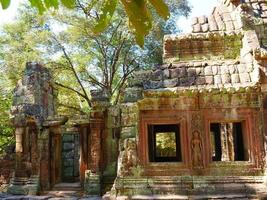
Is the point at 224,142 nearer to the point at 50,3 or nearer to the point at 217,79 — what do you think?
the point at 217,79

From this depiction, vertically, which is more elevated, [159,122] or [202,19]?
[202,19]

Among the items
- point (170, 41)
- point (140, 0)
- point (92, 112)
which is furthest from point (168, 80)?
point (140, 0)

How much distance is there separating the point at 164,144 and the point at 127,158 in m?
11.3

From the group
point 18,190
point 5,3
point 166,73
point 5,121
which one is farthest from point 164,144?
point 5,3

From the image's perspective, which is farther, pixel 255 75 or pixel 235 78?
pixel 235 78

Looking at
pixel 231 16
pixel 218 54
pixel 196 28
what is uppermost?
pixel 231 16

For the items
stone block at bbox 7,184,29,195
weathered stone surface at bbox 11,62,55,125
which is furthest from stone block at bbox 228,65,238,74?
stone block at bbox 7,184,29,195

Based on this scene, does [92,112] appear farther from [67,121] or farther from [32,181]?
[32,181]

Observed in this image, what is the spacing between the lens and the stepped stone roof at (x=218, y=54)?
988 centimetres

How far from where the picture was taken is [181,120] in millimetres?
9898

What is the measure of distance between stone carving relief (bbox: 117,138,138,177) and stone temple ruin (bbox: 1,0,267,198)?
0.02 m

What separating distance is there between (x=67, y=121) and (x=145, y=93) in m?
3.62

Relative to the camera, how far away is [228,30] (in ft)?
37.6

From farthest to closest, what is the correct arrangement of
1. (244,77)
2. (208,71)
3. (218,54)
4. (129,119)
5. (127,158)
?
1. (218,54)
2. (208,71)
3. (244,77)
4. (129,119)
5. (127,158)
